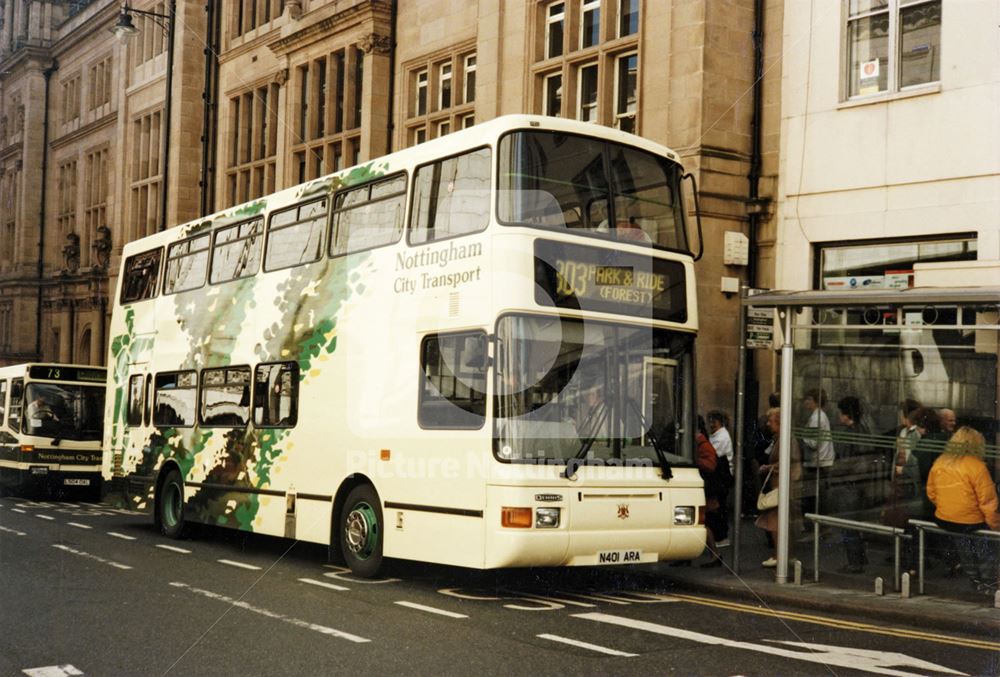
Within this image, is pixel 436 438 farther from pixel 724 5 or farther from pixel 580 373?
pixel 724 5

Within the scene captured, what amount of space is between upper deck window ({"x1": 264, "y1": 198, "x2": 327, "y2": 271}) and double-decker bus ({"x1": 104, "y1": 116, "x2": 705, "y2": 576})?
4 centimetres

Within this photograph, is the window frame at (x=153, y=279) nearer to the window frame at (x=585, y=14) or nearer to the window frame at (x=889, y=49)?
the window frame at (x=585, y=14)

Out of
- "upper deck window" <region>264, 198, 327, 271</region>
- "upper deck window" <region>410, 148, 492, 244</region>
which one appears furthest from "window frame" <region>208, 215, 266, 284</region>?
"upper deck window" <region>410, 148, 492, 244</region>

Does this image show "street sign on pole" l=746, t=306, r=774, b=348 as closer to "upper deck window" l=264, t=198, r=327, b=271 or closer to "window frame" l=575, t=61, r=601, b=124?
"upper deck window" l=264, t=198, r=327, b=271

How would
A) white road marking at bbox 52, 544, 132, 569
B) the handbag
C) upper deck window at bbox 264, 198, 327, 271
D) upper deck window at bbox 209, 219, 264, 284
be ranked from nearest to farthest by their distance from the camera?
the handbag
white road marking at bbox 52, 544, 132, 569
upper deck window at bbox 264, 198, 327, 271
upper deck window at bbox 209, 219, 264, 284

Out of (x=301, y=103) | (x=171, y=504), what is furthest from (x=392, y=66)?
(x=171, y=504)

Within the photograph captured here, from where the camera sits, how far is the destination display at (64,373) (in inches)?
1010

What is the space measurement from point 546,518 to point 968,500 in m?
3.85

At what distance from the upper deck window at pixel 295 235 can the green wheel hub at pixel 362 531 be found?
315 cm

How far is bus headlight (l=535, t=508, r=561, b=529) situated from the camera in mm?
10234

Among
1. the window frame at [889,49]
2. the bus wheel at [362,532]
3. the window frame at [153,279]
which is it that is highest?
the window frame at [889,49]

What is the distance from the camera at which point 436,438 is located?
11.0 meters

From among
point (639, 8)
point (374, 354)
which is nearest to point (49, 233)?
point (639, 8)

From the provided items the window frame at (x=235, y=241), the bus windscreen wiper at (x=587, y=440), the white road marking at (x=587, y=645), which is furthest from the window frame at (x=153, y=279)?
the white road marking at (x=587, y=645)
